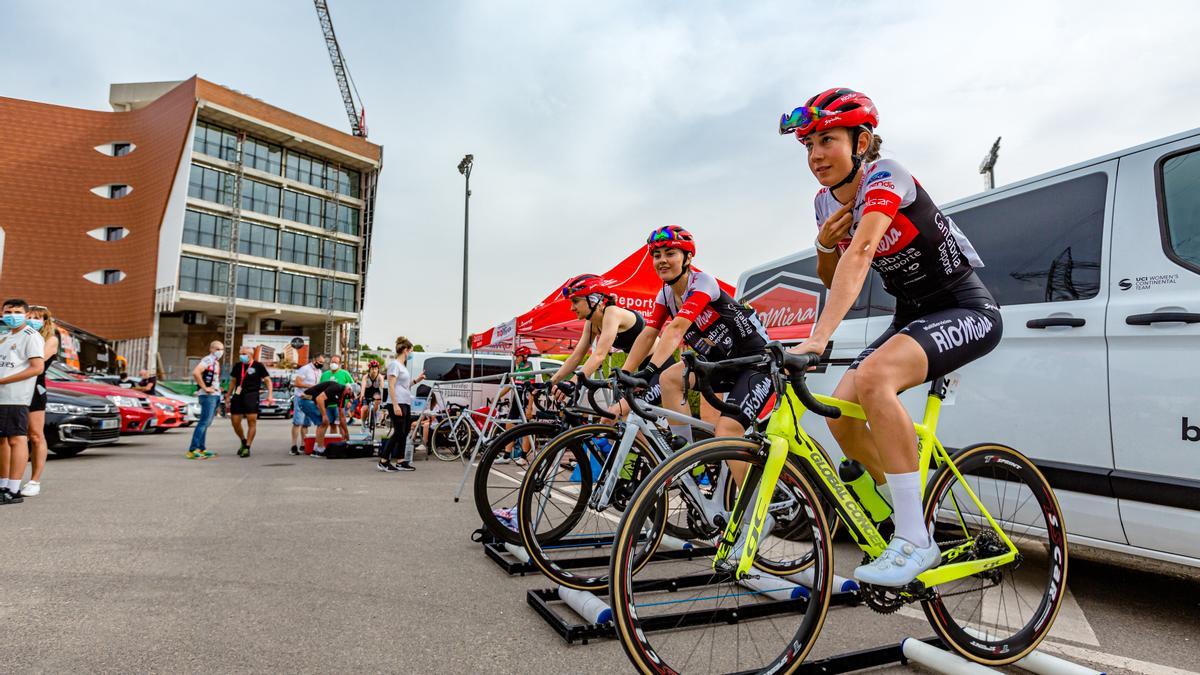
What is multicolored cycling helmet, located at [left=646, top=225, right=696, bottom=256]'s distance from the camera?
4160mm

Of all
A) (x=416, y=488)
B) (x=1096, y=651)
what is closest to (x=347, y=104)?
(x=416, y=488)

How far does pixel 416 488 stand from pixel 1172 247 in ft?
22.0

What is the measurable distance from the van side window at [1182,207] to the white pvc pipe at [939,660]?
77.4 inches

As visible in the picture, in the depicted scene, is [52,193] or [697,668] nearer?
[697,668]

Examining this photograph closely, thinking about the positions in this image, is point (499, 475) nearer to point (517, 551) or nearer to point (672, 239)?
point (517, 551)

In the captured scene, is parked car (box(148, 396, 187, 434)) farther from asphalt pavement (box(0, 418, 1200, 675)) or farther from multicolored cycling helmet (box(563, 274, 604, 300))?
multicolored cycling helmet (box(563, 274, 604, 300))

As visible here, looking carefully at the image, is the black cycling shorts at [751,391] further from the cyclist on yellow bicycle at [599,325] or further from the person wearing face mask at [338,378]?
the person wearing face mask at [338,378]

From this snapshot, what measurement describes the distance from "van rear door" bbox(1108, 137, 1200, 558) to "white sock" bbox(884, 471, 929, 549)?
1.24 metres

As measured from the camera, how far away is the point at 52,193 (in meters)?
46.6

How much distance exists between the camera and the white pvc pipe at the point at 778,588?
301 cm

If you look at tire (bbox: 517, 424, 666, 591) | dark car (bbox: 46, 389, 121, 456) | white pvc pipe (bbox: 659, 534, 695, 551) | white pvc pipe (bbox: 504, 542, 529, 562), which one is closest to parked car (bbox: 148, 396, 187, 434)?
dark car (bbox: 46, 389, 121, 456)

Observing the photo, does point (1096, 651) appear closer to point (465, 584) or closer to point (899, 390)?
point (899, 390)

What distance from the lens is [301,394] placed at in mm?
11664

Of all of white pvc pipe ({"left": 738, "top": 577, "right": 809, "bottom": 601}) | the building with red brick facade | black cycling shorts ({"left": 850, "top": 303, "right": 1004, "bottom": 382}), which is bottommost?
white pvc pipe ({"left": 738, "top": 577, "right": 809, "bottom": 601})
